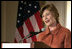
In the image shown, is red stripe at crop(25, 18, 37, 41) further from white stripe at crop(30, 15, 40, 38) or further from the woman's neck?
the woman's neck

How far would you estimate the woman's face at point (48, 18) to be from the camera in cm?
112

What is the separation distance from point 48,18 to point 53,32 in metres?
0.12

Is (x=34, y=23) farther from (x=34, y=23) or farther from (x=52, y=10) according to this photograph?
(x=52, y=10)

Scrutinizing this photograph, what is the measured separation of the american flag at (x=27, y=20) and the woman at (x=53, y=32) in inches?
1.9

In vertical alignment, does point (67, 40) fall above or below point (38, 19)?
below

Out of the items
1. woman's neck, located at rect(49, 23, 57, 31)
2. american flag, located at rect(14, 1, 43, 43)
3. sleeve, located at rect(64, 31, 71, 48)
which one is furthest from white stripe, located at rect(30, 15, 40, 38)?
sleeve, located at rect(64, 31, 71, 48)

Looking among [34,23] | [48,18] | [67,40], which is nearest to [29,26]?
[34,23]

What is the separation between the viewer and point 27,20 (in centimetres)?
115

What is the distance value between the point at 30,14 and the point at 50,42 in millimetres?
276

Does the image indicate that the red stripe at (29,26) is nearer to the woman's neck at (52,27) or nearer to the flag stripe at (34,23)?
the flag stripe at (34,23)

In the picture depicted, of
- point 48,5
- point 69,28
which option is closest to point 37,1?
point 48,5

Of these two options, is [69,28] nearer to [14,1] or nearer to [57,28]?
[57,28]

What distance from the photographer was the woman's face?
1.12 metres

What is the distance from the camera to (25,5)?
45.4 inches
